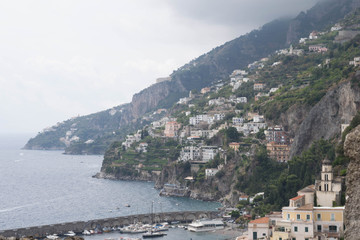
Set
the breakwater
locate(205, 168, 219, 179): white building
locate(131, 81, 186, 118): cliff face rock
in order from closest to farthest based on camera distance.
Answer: the breakwater < locate(205, 168, 219, 179): white building < locate(131, 81, 186, 118): cliff face rock

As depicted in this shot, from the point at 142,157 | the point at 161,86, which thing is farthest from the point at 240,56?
the point at 142,157

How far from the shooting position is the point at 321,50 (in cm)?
10488

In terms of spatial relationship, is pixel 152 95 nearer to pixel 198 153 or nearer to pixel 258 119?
pixel 198 153

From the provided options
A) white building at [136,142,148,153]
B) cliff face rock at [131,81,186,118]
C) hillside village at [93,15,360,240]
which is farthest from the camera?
cliff face rock at [131,81,186,118]

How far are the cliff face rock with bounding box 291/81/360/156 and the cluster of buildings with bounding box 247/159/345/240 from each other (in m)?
21.9

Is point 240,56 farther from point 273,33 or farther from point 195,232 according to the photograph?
point 195,232

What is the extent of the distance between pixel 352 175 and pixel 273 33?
179152mm

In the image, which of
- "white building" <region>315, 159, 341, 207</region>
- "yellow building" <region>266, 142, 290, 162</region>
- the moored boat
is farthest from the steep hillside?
"white building" <region>315, 159, 341, 207</region>

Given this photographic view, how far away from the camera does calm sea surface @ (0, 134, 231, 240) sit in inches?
2453

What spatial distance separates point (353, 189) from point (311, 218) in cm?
2735

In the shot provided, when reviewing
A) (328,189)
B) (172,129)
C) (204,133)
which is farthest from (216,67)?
(328,189)

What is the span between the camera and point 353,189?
576 centimetres

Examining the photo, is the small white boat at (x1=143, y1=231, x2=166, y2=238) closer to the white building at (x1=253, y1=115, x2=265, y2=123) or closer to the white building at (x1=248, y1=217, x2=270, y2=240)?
the white building at (x1=248, y1=217, x2=270, y2=240)

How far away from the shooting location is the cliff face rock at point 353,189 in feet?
18.5
